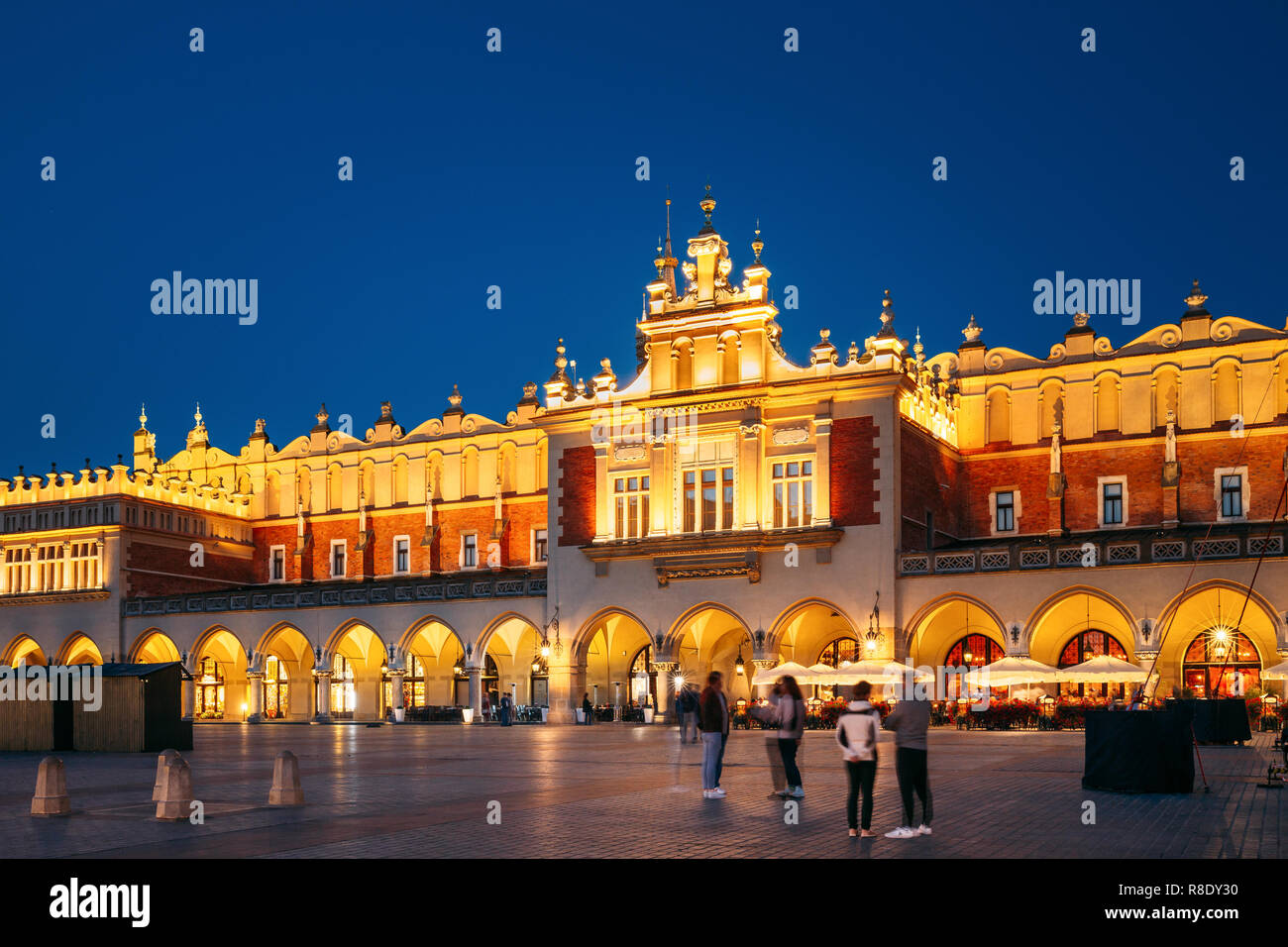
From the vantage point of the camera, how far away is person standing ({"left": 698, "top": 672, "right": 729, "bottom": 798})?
19.1 m

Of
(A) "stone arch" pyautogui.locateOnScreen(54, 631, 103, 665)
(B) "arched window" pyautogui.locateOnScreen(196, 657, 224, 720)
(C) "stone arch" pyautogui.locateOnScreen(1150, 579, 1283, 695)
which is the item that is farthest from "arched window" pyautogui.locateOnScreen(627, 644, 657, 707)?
(A) "stone arch" pyautogui.locateOnScreen(54, 631, 103, 665)

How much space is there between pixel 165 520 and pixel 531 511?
16495 mm

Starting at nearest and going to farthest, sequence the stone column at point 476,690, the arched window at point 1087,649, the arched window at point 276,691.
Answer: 1. the arched window at point 1087,649
2. the stone column at point 476,690
3. the arched window at point 276,691

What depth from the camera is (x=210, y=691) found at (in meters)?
63.3

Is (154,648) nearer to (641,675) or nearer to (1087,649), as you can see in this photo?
(641,675)

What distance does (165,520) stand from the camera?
61688mm

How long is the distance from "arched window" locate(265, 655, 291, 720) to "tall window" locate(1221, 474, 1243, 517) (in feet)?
127

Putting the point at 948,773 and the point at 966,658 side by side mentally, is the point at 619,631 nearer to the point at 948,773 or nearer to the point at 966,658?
the point at 966,658

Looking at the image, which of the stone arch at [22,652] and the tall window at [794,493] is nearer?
the tall window at [794,493]

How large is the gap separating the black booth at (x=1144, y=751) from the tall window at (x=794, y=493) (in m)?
27.5

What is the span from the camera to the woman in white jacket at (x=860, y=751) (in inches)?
566

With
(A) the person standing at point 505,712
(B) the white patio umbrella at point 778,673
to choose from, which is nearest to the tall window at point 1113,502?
(B) the white patio umbrella at point 778,673

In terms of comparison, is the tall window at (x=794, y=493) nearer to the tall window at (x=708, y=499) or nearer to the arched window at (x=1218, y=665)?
the tall window at (x=708, y=499)

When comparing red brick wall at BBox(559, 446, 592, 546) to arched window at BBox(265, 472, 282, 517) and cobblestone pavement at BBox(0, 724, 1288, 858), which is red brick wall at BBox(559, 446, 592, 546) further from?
cobblestone pavement at BBox(0, 724, 1288, 858)
